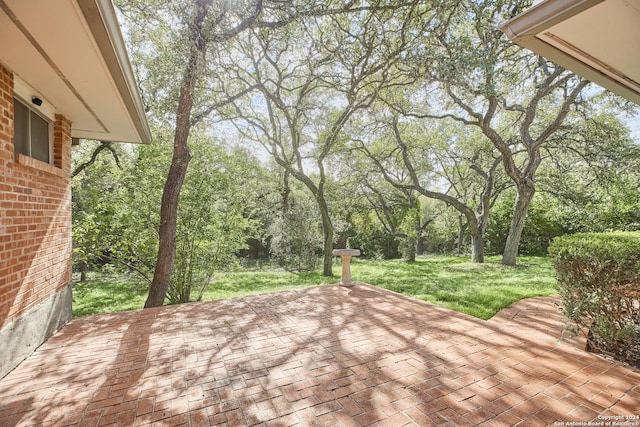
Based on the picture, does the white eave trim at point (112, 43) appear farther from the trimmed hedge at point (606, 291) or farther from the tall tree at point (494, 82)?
the trimmed hedge at point (606, 291)

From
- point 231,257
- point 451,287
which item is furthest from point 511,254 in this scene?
point 231,257

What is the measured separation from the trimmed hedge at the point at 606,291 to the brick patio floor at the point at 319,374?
0.24 meters

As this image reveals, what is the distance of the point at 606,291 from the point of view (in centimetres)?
302

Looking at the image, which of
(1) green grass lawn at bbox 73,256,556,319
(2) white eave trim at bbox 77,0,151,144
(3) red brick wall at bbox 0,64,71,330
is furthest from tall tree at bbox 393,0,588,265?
(3) red brick wall at bbox 0,64,71,330

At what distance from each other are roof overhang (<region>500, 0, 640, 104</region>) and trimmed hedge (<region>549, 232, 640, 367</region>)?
1.67 metres

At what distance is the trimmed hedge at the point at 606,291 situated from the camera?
9.54ft

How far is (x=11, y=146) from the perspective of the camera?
10.1 ft

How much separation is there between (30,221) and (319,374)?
370cm

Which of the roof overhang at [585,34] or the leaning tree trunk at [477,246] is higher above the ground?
the roof overhang at [585,34]

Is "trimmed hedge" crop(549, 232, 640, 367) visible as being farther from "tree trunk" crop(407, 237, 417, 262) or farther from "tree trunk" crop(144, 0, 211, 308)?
"tree trunk" crop(407, 237, 417, 262)

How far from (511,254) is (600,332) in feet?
27.4

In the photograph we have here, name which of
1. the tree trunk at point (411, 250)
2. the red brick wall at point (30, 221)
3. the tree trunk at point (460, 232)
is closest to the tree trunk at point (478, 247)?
the tree trunk at point (411, 250)

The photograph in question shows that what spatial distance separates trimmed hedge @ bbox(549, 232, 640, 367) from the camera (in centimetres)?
291

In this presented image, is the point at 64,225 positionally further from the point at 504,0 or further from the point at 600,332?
the point at 504,0
